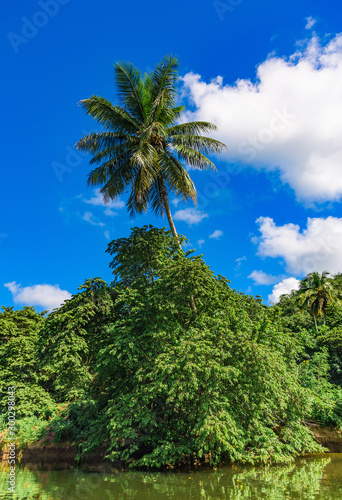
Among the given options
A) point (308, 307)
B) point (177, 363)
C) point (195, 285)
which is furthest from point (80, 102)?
point (308, 307)

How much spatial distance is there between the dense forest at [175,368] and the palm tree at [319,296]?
2096 centimetres

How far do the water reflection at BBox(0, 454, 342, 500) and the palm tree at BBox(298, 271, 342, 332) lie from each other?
25.1 m

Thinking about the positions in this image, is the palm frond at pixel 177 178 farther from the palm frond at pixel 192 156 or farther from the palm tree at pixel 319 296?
the palm tree at pixel 319 296

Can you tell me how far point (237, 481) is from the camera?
855 cm

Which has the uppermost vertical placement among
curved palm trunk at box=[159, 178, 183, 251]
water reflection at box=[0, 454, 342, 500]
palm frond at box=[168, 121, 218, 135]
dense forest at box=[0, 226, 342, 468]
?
palm frond at box=[168, 121, 218, 135]

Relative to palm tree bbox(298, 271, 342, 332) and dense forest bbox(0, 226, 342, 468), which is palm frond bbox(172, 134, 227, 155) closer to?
dense forest bbox(0, 226, 342, 468)

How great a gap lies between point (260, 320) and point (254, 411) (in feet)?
11.2

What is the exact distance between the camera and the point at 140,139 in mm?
15008

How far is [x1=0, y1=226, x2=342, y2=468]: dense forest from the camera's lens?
9.65 metres

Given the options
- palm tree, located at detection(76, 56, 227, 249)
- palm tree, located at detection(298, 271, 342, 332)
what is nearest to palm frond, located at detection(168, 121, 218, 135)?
palm tree, located at detection(76, 56, 227, 249)

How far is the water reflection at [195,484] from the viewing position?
7328 millimetres

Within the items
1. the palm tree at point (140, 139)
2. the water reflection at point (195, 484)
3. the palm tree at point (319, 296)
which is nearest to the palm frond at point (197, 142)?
the palm tree at point (140, 139)

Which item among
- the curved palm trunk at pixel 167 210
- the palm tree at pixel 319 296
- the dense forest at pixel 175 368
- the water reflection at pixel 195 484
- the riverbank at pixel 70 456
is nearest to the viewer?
the water reflection at pixel 195 484

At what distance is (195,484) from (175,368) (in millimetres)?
2776
